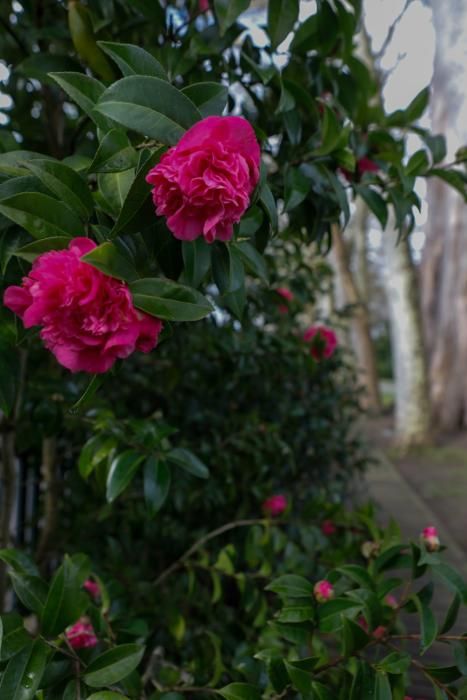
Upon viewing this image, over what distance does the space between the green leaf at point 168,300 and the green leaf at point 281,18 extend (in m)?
0.53

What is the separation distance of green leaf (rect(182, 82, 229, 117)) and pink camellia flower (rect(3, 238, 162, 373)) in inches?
8.4

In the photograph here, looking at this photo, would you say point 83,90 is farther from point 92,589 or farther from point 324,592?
point 92,589

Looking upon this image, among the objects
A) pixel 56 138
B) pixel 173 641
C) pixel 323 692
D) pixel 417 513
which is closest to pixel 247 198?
pixel 323 692

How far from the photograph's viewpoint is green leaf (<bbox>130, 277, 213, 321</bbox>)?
66 cm

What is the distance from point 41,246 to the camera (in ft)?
2.20

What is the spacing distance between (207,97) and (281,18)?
0.35 metres

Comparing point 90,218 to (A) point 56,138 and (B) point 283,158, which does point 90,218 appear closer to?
(B) point 283,158

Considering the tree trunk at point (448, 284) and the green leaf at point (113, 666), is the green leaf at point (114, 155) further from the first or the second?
the tree trunk at point (448, 284)

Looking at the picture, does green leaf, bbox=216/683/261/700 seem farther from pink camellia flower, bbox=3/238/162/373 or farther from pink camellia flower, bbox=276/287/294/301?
pink camellia flower, bbox=276/287/294/301

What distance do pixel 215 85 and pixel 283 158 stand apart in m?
0.45

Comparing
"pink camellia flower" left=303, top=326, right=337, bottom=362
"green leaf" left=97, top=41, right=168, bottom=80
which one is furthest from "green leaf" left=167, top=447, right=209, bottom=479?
"pink camellia flower" left=303, top=326, right=337, bottom=362

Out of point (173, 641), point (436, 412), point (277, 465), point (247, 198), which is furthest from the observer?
point (436, 412)

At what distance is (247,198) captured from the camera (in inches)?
25.2

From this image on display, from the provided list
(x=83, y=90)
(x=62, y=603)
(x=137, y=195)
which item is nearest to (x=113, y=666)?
(x=62, y=603)
